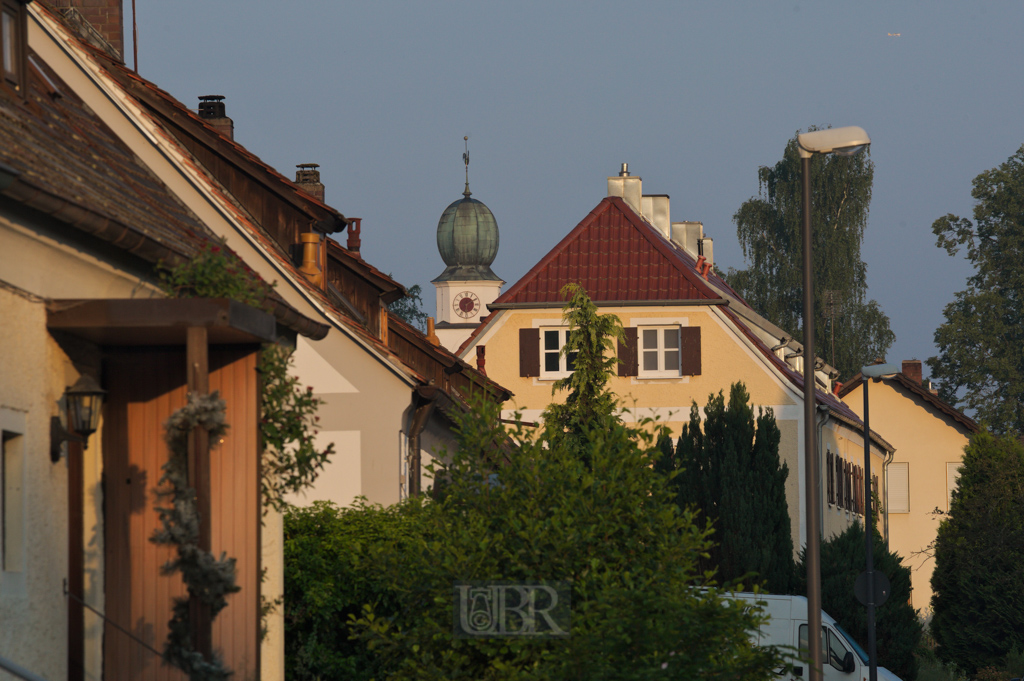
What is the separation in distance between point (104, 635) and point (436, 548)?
2384 millimetres

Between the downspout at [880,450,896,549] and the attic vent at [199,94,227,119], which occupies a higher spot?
the attic vent at [199,94,227,119]

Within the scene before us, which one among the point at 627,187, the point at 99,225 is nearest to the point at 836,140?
the point at 99,225

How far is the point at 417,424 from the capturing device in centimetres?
1991

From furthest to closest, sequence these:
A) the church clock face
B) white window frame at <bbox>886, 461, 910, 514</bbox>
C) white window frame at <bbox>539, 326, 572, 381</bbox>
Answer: the church clock face < white window frame at <bbox>886, 461, 910, 514</bbox> < white window frame at <bbox>539, 326, 572, 381</bbox>

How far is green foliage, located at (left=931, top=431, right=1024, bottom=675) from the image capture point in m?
34.2

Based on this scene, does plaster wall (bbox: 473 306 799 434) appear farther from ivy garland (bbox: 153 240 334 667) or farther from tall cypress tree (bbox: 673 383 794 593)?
ivy garland (bbox: 153 240 334 667)

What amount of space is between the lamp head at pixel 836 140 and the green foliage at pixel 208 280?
6.49 m

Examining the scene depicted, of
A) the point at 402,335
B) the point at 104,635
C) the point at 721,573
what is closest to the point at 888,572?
the point at 721,573

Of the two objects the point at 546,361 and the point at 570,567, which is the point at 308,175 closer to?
the point at 546,361

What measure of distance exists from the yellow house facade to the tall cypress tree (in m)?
23.1

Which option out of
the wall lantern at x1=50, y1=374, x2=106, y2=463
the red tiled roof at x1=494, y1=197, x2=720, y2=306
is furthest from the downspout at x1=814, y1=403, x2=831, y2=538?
the wall lantern at x1=50, y1=374, x2=106, y2=463

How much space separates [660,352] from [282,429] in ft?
86.9

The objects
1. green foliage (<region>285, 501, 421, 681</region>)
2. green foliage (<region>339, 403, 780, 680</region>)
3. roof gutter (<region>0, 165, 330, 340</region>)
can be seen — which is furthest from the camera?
green foliage (<region>285, 501, 421, 681</region>)

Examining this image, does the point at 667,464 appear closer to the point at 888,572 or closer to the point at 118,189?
the point at 888,572
